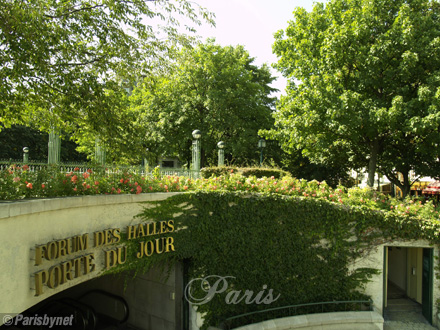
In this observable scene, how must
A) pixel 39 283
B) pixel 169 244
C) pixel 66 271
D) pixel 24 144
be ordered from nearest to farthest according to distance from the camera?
pixel 39 283 < pixel 66 271 < pixel 169 244 < pixel 24 144

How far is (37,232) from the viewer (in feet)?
19.4

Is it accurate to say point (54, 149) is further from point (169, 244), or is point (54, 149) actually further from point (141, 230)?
point (169, 244)

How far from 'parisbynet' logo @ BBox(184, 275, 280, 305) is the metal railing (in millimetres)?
380

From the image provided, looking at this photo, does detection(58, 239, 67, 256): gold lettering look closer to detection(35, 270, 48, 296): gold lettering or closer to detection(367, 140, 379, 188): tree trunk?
detection(35, 270, 48, 296): gold lettering

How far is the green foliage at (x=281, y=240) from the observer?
9.76 metres

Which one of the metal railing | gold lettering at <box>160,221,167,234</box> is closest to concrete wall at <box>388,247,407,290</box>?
the metal railing

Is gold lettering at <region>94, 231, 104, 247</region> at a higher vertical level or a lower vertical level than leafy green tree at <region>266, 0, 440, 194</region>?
lower

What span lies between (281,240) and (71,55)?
7800mm

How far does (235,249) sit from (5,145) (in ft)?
103

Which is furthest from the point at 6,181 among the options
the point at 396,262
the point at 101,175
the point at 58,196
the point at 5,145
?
the point at 5,145

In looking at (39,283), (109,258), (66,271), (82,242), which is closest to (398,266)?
(109,258)

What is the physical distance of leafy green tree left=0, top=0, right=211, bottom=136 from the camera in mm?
6379

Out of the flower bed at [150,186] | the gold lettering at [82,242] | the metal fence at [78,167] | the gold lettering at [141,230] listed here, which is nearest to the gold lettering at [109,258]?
the gold lettering at [82,242]

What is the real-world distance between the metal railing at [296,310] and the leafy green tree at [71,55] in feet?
22.4
